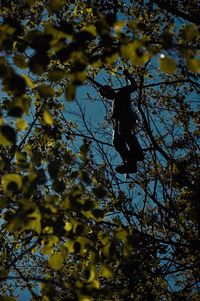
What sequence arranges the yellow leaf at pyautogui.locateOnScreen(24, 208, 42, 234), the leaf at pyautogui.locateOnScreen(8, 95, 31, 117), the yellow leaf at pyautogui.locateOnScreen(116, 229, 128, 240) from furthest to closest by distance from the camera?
the yellow leaf at pyautogui.locateOnScreen(116, 229, 128, 240) → the yellow leaf at pyautogui.locateOnScreen(24, 208, 42, 234) → the leaf at pyautogui.locateOnScreen(8, 95, 31, 117)

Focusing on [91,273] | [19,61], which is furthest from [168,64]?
[91,273]

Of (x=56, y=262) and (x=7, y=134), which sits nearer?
(x=7, y=134)

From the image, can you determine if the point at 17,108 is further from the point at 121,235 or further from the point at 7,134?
the point at 121,235

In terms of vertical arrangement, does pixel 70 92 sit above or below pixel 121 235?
above

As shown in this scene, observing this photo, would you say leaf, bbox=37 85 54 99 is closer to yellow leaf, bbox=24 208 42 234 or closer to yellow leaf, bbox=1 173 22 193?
yellow leaf, bbox=1 173 22 193

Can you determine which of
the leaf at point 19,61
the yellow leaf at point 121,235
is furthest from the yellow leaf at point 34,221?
the leaf at point 19,61

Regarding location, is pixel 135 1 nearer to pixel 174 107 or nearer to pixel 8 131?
pixel 174 107

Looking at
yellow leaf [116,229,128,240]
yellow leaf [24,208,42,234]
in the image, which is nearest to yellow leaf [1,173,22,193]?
yellow leaf [24,208,42,234]

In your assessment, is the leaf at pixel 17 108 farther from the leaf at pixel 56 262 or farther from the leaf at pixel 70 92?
the leaf at pixel 56 262

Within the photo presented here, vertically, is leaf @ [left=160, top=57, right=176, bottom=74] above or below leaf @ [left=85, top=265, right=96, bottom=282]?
above

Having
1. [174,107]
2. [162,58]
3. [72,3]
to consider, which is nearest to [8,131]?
[162,58]

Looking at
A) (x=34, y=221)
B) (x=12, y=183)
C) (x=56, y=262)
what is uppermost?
(x=12, y=183)

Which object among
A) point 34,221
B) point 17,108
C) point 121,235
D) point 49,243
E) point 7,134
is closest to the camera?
point 17,108

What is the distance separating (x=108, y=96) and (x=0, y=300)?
4663mm
